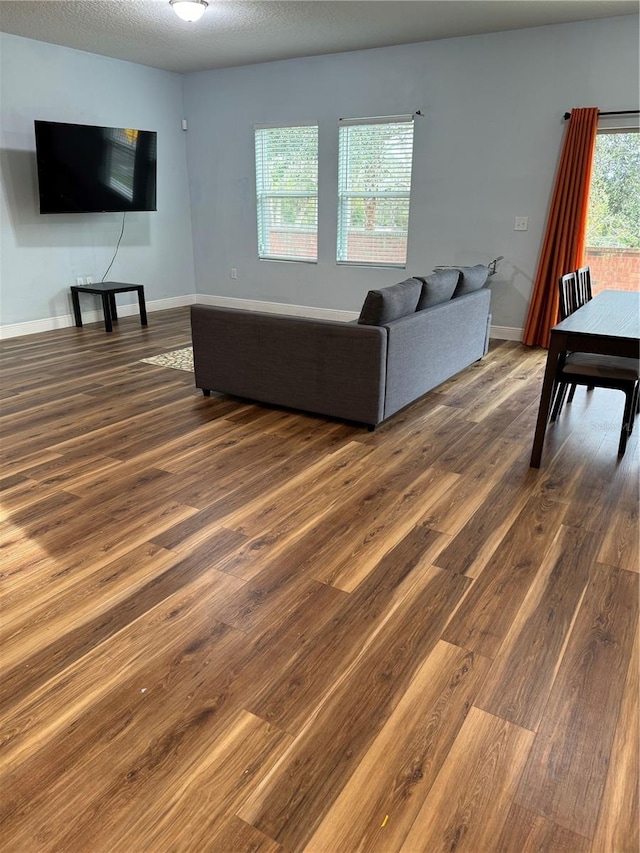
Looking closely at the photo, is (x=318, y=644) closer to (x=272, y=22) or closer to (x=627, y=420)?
(x=627, y=420)

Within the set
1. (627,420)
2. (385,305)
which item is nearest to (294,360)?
(385,305)

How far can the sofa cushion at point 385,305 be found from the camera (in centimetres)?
336

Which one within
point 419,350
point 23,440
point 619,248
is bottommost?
point 23,440

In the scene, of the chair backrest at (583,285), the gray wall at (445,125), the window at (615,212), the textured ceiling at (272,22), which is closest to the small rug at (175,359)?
the gray wall at (445,125)

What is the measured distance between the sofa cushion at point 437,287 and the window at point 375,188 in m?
2.21

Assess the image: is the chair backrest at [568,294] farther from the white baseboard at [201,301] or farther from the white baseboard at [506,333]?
the white baseboard at [201,301]

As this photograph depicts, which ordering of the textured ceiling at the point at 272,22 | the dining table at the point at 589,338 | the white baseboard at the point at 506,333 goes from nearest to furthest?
the dining table at the point at 589,338, the textured ceiling at the point at 272,22, the white baseboard at the point at 506,333

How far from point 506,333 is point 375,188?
6.75ft

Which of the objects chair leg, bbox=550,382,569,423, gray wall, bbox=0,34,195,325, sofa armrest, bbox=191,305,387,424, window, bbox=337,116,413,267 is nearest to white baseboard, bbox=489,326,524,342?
window, bbox=337,116,413,267

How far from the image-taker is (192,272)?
7.79 metres

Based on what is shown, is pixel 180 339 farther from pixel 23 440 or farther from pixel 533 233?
pixel 533 233

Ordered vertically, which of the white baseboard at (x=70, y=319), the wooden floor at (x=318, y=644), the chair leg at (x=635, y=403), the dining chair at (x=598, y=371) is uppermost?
the dining chair at (x=598, y=371)

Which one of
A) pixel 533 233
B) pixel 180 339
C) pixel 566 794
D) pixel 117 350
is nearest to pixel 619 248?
pixel 533 233

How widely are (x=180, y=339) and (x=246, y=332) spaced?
2408 millimetres
